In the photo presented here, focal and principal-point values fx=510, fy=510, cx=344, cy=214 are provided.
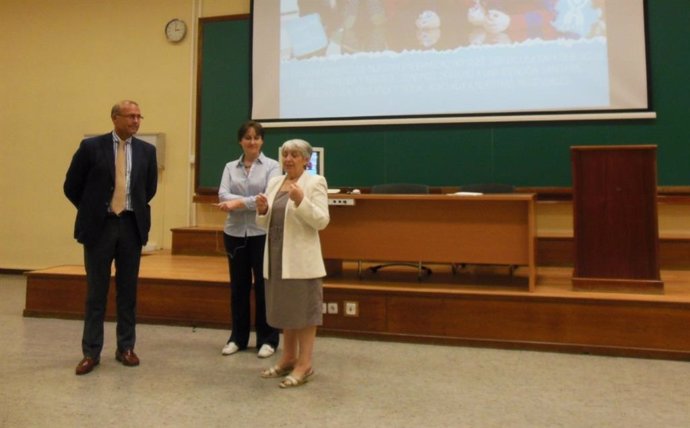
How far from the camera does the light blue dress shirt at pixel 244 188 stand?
2.90 m

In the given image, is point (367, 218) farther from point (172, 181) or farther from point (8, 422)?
point (172, 181)

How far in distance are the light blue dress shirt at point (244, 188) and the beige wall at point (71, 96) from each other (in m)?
3.06

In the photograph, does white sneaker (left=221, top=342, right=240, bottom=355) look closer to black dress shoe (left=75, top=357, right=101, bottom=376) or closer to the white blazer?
black dress shoe (left=75, top=357, right=101, bottom=376)

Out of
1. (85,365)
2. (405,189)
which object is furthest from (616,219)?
(85,365)

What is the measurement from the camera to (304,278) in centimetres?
238

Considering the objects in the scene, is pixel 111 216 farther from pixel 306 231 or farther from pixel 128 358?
pixel 306 231

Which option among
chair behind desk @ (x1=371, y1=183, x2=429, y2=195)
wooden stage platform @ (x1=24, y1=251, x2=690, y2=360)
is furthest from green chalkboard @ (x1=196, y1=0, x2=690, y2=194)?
wooden stage platform @ (x1=24, y1=251, x2=690, y2=360)

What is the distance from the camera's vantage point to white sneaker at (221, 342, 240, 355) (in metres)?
2.96

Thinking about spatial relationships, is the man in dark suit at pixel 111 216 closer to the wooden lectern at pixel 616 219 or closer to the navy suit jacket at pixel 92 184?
the navy suit jacket at pixel 92 184

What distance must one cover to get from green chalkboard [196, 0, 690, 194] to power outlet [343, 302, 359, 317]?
2.13 meters

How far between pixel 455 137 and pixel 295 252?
3085 millimetres

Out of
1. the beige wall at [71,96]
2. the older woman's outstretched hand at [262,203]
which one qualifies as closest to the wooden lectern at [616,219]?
the older woman's outstretched hand at [262,203]

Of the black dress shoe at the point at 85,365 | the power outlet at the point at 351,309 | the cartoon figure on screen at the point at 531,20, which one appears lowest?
the black dress shoe at the point at 85,365

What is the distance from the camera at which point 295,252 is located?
2373 millimetres
